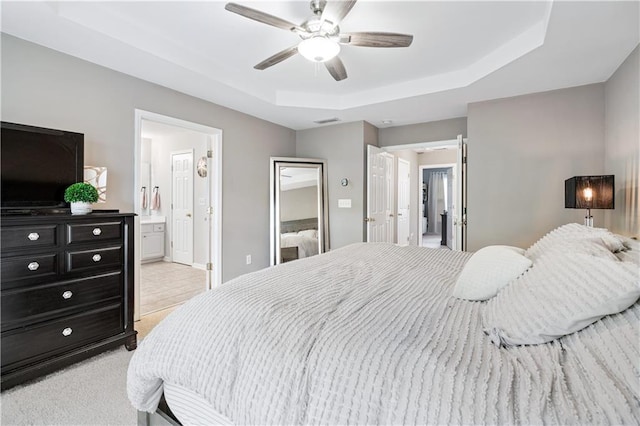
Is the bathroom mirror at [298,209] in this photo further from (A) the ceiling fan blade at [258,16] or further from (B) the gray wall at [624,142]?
(B) the gray wall at [624,142]

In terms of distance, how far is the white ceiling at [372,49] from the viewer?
6.75ft

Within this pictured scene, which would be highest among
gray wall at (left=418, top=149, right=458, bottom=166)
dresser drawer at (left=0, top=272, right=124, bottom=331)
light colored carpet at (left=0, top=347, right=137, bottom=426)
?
gray wall at (left=418, top=149, right=458, bottom=166)

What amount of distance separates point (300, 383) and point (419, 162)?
747 centimetres

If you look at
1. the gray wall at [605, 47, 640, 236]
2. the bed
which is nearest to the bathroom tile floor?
the bed

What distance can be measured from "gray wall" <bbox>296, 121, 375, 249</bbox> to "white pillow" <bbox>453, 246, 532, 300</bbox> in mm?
3074

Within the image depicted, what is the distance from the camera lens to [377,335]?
940 millimetres

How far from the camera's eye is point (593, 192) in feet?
7.80

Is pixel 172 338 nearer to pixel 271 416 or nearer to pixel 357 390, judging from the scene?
pixel 271 416

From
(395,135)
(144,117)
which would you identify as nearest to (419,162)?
(395,135)

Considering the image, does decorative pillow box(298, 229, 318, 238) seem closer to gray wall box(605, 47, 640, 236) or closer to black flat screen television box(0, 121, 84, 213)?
black flat screen television box(0, 121, 84, 213)

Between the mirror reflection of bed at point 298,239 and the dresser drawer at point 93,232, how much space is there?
2388 millimetres

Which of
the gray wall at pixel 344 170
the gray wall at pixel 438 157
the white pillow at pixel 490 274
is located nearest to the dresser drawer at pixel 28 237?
the white pillow at pixel 490 274

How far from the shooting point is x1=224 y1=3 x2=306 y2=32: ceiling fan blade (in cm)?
171

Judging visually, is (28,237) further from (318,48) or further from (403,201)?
(403,201)
